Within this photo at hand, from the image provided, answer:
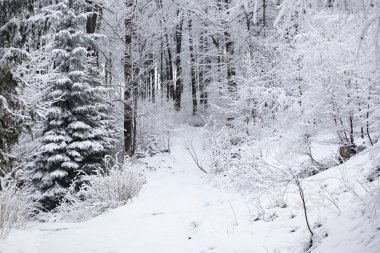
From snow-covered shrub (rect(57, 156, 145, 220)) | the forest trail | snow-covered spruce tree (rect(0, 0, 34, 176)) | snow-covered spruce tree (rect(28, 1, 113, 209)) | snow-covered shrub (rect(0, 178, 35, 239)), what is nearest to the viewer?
snow-covered spruce tree (rect(0, 0, 34, 176))

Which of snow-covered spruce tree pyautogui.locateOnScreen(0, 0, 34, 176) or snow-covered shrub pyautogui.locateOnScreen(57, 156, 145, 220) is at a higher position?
snow-covered spruce tree pyautogui.locateOnScreen(0, 0, 34, 176)

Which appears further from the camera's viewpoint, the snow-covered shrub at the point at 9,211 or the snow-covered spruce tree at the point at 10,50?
the snow-covered shrub at the point at 9,211

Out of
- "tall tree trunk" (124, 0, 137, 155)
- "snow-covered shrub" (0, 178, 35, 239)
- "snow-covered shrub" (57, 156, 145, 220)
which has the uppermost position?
"tall tree trunk" (124, 0, 137, 155)

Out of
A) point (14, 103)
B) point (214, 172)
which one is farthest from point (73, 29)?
point (14, 103)

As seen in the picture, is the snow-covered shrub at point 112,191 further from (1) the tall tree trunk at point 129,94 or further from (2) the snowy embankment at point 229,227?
(1) the tall tree trunk at point 129,94

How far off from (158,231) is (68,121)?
22.8 feet

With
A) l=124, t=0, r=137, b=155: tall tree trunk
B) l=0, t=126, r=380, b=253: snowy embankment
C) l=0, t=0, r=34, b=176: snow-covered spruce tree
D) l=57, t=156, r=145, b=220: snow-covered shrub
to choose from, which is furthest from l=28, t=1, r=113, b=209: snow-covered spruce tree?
l=0, t=0, r=34, b=176: snow-covered spruce tree

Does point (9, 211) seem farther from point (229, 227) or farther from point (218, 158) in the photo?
point (218, 158)

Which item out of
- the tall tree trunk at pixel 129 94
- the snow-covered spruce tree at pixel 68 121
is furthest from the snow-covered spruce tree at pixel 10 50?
the tall tree trunk at pixel 129 94

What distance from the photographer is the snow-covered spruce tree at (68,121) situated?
10047 millimetres

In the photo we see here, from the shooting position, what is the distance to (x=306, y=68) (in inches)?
231

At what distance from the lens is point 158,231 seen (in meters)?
5.13

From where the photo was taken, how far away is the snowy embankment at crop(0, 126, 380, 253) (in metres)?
3.09

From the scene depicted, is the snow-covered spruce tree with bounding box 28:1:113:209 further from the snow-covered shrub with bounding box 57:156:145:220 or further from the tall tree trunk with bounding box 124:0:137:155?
the tall tree trunk with bounding box 124:0:137:155
